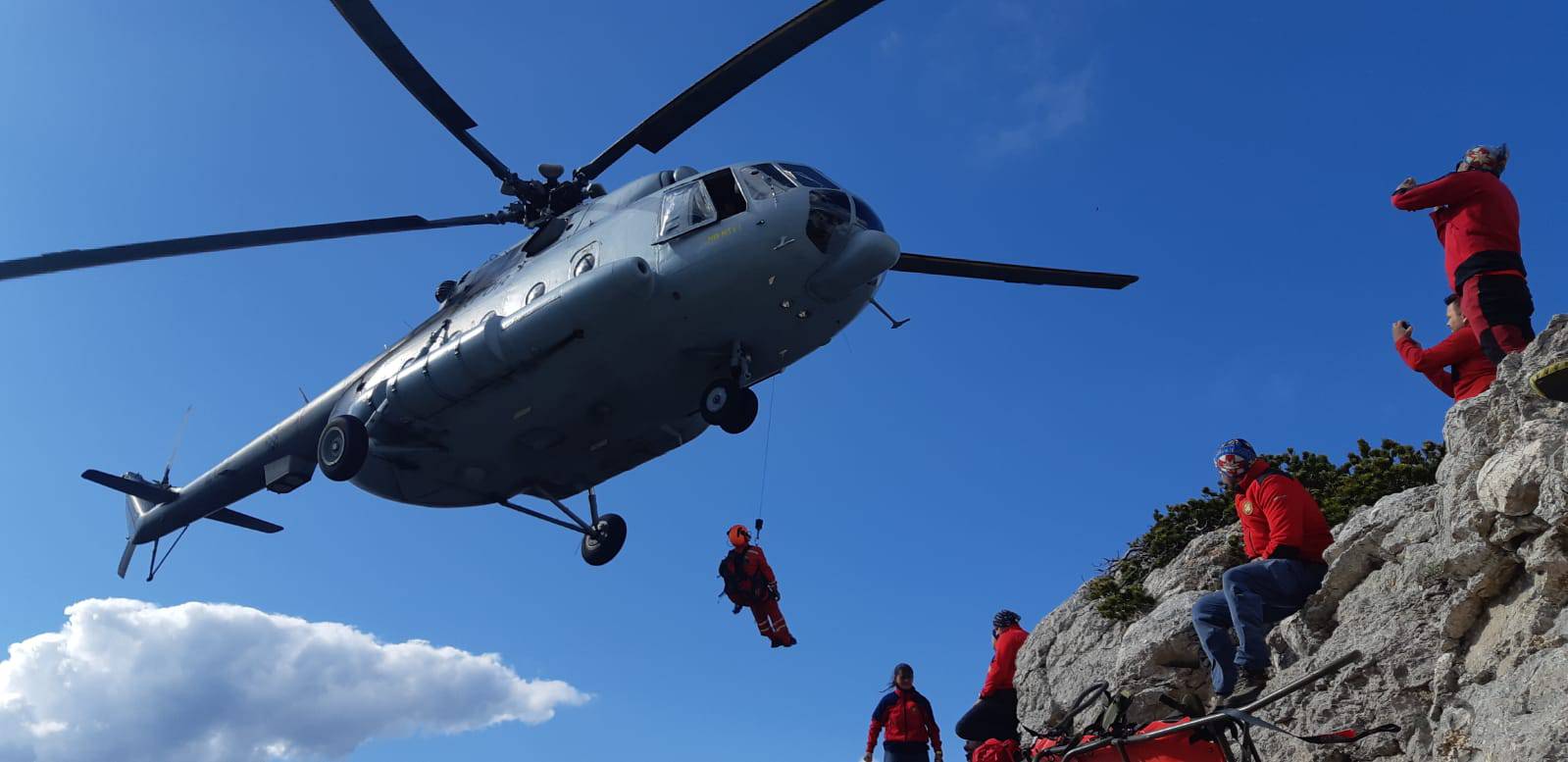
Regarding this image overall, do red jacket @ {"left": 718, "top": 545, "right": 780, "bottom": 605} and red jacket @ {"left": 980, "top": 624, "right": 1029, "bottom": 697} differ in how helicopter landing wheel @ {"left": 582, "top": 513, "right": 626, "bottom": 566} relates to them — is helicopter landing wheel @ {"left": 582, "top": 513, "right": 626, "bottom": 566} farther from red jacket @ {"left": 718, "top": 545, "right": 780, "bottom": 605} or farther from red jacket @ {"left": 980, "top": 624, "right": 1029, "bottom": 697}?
red jacket @ {"left": 980, "top": 624, "right": 1029, "bottom": 697}

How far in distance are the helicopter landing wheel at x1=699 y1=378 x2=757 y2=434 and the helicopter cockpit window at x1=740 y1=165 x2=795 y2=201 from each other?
2270 mm

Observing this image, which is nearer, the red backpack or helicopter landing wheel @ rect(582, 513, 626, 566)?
the red backpack

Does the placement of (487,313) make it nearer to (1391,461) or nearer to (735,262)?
(735,262)

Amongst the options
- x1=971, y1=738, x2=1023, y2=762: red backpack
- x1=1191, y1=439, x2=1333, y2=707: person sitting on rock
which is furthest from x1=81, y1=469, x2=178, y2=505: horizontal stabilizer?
x1=1191, y1=439, x2=1333, y2=707: person sitting on rock

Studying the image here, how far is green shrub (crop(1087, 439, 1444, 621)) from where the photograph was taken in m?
11.4

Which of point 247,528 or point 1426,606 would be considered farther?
point 247,528

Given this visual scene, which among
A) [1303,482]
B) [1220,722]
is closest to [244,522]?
[1303,482]

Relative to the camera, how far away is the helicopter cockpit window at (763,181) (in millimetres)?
13227

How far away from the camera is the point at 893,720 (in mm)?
10359

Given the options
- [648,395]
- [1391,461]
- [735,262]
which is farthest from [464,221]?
[1391,461]

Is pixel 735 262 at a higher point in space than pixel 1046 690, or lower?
higher

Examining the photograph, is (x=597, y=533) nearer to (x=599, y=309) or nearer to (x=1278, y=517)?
(x=599, y=309)

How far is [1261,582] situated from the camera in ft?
27.5

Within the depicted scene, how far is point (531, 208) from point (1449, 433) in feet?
41.2
